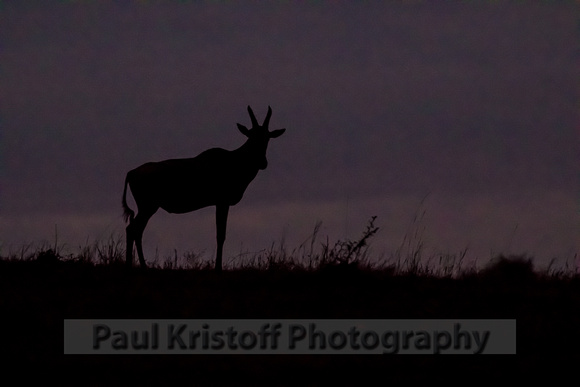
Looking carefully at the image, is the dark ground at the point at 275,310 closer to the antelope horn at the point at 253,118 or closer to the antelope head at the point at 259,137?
the antelope head at the point at 259,137

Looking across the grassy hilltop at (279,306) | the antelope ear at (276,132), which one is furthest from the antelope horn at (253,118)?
the grassy hilltop at (279,306)

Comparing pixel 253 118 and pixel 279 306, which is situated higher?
pixel 253 118

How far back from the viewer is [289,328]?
9.16 metres

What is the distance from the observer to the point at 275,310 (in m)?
9.91

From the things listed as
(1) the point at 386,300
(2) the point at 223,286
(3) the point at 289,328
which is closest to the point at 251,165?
(2) the point at 223,286

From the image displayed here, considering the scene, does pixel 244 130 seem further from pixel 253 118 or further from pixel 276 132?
pixel 276 132

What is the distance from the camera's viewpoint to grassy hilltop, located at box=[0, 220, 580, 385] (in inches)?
301

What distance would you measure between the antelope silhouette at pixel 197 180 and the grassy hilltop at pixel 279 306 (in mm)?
1434

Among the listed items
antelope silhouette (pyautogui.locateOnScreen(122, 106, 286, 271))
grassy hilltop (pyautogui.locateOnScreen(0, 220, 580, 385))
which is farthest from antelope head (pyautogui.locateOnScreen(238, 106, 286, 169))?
grassy hilltop (pyautogui.locateOnScreen(0, 220, 580, 385))

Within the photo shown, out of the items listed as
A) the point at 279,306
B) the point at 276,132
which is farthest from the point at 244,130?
the point at 279,306

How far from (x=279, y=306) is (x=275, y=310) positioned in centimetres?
24

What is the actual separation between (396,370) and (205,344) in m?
1.89

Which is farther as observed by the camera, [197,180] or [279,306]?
[197,180]

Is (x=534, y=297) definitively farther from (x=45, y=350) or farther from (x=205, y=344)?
(x=45, y=350)
